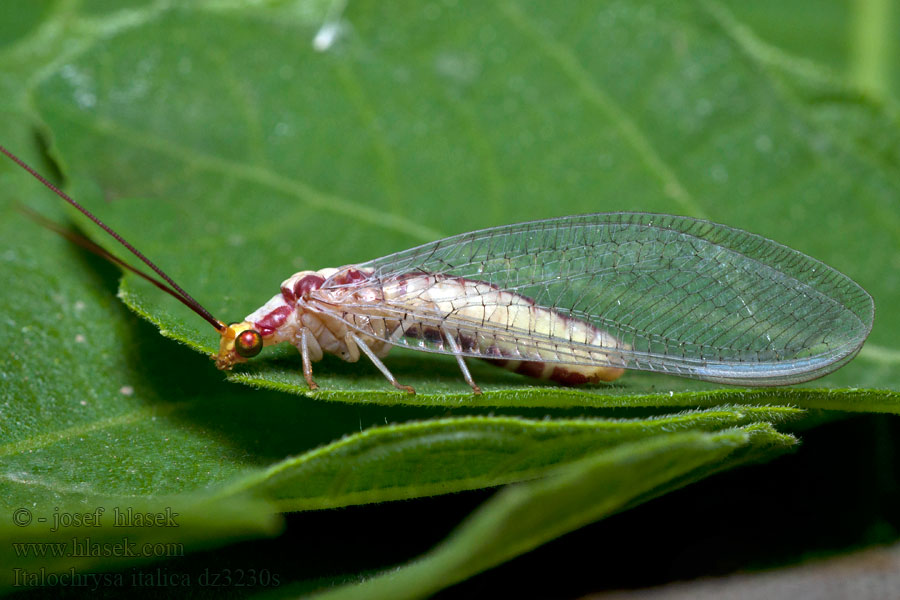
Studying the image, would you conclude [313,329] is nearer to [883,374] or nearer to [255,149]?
[255,149]

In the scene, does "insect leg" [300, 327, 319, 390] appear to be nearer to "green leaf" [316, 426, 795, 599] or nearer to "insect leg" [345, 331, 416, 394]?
"insect leg" [345, 331, 416, 394]

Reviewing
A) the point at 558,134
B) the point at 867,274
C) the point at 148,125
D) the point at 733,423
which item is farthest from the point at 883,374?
the point at 148,125

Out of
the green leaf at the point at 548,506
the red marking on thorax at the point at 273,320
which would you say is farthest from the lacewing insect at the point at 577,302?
the green leaf at the point at 548,506

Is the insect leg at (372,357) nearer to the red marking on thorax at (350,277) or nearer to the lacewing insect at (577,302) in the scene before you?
the lacewing insect at (577,302)

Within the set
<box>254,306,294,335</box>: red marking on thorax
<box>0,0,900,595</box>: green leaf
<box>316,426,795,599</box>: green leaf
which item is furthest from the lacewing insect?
<box>316,426,795,599</box>: green leaf

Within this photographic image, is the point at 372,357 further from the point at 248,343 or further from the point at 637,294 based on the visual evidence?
the point at 637,294

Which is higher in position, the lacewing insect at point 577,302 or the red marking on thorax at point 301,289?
the red marking on thorax at point 301,289
